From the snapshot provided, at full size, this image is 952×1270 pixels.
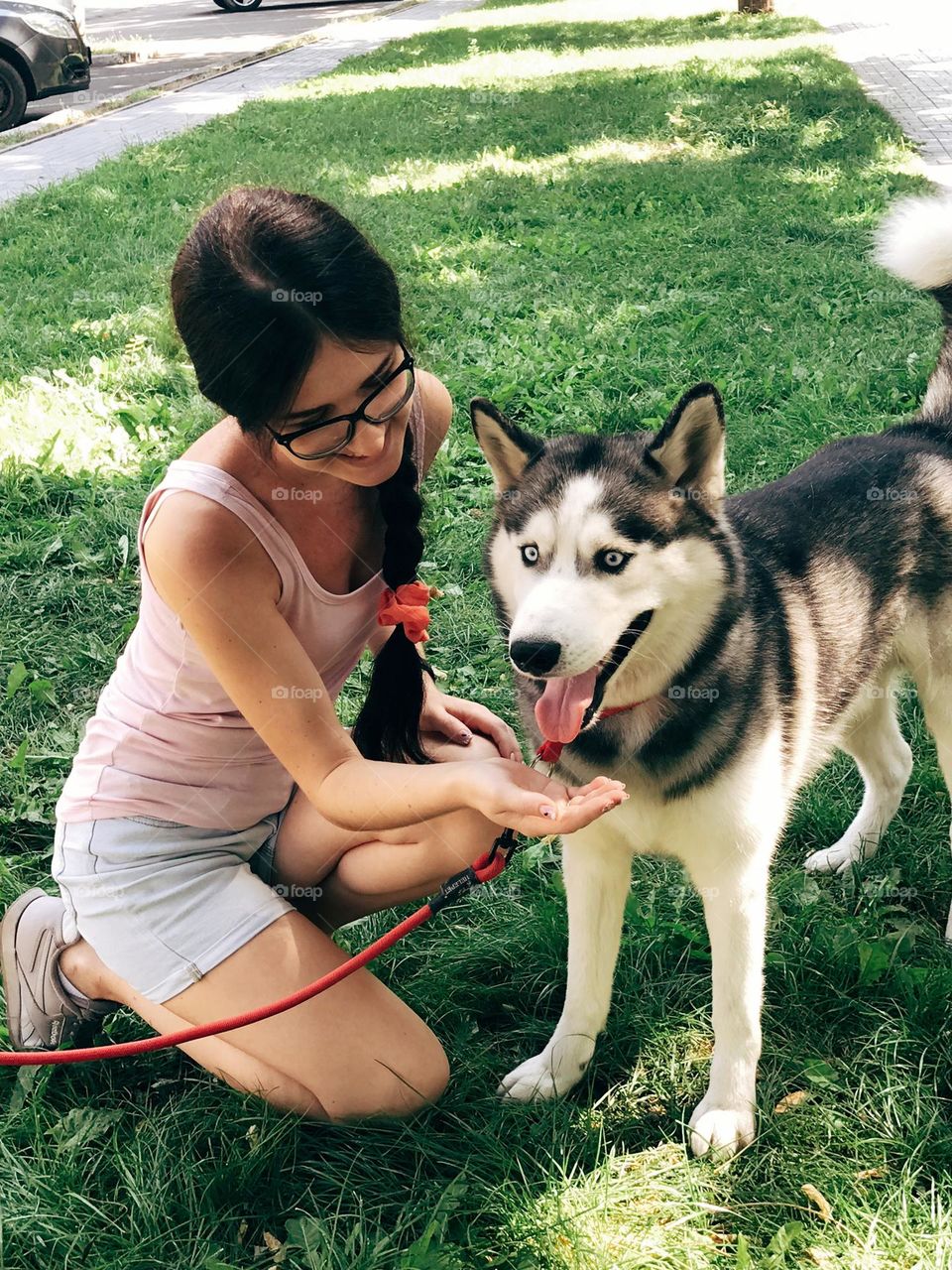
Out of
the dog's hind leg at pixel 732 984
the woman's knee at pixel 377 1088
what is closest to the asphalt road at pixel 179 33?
the woman's knee at pixel 377 1088

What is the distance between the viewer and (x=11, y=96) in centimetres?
1181

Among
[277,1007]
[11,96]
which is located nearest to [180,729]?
[277,1007]

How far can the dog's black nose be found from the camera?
1.71 meters

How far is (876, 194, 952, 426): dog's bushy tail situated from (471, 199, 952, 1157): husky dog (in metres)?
0.40

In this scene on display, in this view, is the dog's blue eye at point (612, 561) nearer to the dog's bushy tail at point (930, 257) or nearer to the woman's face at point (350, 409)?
the woman's face at point (350, 409)

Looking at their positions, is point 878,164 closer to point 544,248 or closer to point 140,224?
point 544,248

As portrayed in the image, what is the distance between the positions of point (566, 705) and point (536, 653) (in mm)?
196

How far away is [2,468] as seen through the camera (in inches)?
178

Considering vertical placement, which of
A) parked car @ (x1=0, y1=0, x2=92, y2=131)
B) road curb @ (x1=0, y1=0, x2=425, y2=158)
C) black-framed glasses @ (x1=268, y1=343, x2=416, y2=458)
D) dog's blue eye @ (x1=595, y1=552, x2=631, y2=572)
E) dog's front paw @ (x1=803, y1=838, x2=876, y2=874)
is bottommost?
dog's front paw @ (x1=803, y1=838, x2=876, y2=874)

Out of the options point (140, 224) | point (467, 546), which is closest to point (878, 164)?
point (140, 224)
